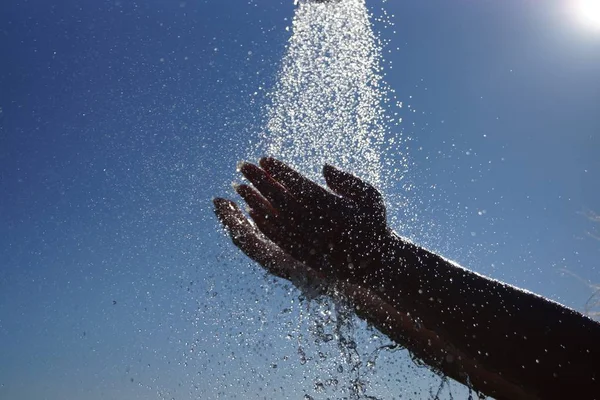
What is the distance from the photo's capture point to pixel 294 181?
2.62 m

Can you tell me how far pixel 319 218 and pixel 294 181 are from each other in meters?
0.24

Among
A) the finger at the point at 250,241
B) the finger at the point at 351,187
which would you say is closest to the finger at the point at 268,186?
the finger at the point at 351,187

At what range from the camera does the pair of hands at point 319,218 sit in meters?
2.47

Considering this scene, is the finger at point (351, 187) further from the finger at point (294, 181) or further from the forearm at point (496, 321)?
the forearm at point (496, 321)

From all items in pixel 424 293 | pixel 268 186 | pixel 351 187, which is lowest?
pixel 424 293

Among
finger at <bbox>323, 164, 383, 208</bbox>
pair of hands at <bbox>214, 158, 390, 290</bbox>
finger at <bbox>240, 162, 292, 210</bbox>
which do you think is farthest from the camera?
finger at <bbox>323, 164, 383, 208</bbox>

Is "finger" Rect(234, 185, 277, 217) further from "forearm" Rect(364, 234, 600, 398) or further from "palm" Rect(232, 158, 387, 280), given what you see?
"forearm" Rect(364, 234, 600, 398)

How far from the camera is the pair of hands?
247 cm

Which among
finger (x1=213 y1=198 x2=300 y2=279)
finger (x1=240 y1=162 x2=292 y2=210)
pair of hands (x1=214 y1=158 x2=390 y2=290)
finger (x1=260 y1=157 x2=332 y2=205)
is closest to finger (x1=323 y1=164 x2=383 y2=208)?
pair of hands (x1=214 y1=158 x2=390 y2=290)

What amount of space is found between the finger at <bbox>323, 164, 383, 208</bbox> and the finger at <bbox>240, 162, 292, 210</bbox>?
0.89ft

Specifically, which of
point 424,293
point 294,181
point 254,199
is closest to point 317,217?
point 294,181

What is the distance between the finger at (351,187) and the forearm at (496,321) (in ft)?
1.03

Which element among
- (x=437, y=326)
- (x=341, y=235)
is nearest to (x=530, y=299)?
(x=437, y=326)

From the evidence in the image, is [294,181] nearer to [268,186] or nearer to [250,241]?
[268,186]
